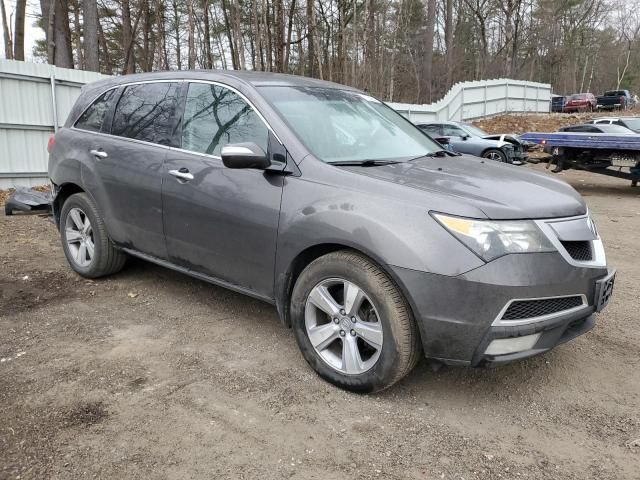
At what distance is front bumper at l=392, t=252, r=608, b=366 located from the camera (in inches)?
101

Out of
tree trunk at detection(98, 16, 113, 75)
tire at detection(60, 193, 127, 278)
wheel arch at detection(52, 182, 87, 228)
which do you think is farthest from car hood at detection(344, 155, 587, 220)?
tree trunk at detection(98, 16, 113, 75)

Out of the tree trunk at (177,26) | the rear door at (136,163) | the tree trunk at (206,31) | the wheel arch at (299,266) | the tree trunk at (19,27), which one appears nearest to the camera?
the wheel arch at (299,266)

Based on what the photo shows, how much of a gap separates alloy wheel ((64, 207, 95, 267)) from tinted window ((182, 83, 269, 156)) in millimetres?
1522

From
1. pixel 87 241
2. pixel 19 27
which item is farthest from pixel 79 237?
pixel 19 27

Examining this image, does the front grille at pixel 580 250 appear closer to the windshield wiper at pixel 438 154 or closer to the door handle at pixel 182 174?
the windshield wiper at pixel 438 154

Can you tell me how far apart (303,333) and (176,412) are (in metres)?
0.83

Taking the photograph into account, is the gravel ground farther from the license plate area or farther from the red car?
the red car

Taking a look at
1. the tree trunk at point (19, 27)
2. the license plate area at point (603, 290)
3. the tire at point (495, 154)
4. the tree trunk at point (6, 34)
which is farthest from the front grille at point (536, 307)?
the tree trunk at point (6, 34)

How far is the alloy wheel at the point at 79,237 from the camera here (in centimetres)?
474

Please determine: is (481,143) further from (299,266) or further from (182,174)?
(299,266)

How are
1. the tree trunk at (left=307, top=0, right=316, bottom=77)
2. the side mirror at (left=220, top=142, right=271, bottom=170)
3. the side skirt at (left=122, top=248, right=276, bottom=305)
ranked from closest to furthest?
the side mirror at (left=220, top=142, right=271, bottom=170), the side skirt at (left=122, top=248, right=276, bottom=305), the tree trunk at (left=307, top=0, right=316, bottom=77)

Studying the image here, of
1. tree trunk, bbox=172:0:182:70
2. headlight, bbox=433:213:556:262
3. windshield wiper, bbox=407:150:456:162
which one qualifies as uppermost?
tree trunk, bbox=172:0:182:70

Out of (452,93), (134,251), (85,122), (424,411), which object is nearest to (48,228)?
(85,122)

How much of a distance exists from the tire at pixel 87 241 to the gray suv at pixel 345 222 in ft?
0.29
